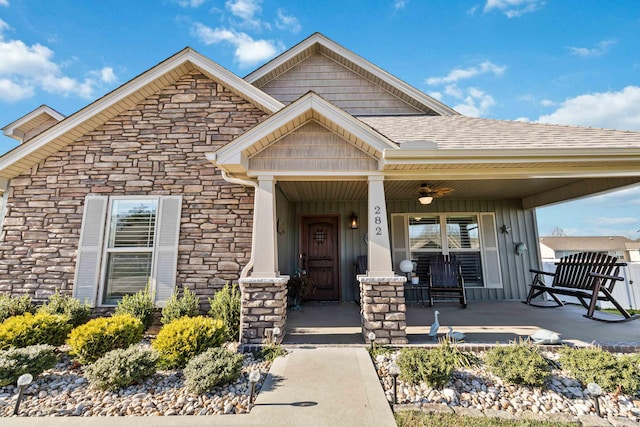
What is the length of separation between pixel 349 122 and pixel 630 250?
3398cm

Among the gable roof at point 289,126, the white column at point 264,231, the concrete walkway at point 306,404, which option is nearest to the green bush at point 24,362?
the concrete walkway at point 306,404

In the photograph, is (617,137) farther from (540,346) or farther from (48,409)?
(48,409)

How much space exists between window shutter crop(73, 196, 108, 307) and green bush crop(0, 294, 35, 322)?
58 centimetres

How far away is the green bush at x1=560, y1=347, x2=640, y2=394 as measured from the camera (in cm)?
249

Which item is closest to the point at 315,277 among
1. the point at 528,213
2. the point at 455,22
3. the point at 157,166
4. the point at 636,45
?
the point at 157,166

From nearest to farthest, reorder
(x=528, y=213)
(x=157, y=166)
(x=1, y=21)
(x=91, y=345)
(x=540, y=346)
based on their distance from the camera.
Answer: (x=91, y=345) → (x=540, y=346) → (x=157, y=166) → (x=1, y=21) → (x=528, y=213)

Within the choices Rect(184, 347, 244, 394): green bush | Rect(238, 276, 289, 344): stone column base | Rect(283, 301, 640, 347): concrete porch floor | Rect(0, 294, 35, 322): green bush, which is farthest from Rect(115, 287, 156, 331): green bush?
Rect(283, 301, 640, 347): concrete porch floor

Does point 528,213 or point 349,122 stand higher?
point 349,122

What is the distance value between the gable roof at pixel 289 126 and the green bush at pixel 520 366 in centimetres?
251

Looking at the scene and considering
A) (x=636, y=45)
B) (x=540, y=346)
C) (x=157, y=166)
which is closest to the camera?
(x=540, y=346)

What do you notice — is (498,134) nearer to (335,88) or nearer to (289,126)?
(289,126)

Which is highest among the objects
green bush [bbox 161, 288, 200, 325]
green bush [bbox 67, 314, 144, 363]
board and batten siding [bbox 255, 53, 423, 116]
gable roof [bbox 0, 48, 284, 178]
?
board and batten siding [bbox 255, 53, 423, 116]

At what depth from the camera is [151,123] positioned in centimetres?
487

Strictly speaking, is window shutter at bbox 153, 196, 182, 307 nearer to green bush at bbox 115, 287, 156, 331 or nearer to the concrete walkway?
green bush at bbox 115, 287, 156, 331
